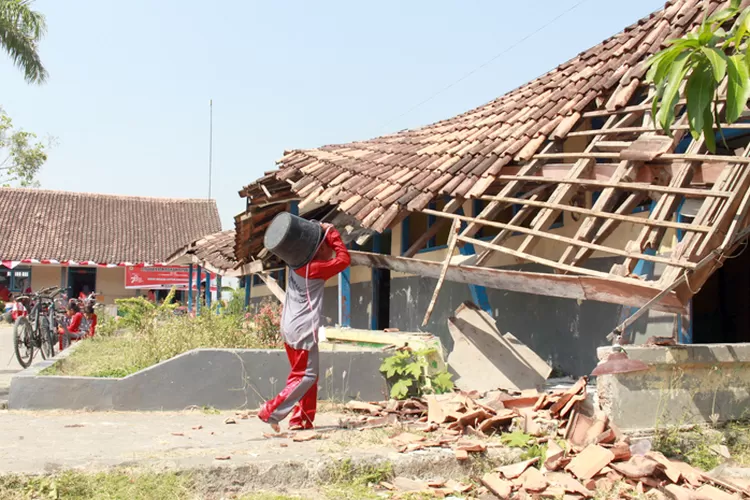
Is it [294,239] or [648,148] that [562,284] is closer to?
[648,148]

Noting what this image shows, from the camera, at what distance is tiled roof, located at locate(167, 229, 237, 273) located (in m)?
17.3

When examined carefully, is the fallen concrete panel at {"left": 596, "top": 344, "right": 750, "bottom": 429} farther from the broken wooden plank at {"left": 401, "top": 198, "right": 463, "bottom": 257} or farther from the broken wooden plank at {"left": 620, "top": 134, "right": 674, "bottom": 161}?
the broken wooden plank at {"left": 401, "top": 198, "right": 463, "bottom": 257}

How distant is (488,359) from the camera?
7.71m

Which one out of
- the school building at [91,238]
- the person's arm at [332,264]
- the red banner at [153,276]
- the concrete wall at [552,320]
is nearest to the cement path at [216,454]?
the person's arm at [332,264]

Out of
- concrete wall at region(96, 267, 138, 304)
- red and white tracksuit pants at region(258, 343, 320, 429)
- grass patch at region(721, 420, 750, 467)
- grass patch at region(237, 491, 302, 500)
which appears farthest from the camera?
concrete wall at region(96, 267, 138, 304)

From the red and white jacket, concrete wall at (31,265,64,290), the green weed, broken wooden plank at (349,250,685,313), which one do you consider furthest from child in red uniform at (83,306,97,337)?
concrete wall at (31,265,64,290)

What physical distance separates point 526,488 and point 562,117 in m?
4.71

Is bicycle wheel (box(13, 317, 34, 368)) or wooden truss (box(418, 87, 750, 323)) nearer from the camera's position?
wooden truss (box(418, 87, 750, 323))

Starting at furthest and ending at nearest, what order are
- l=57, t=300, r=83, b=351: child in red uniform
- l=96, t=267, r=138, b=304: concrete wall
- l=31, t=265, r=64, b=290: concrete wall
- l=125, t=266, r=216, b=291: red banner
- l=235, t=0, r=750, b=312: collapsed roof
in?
l=96, t=267, r=138, b=304: concrete wall, l=125, t=266, r=216, b=291: red banner, l=31, t=265, r=64, b=290: concrete wall, l=57, t=300, r=83, b=351: child in red uniform, l=235, t=0, r=750, b=312: collapsed roof

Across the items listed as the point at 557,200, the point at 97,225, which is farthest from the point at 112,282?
the point at 557,200

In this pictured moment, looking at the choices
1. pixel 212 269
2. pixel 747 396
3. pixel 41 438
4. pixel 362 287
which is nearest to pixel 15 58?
pixel 212 269

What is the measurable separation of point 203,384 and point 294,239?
7.30ft

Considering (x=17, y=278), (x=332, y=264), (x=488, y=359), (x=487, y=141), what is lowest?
(x=488, y=359)

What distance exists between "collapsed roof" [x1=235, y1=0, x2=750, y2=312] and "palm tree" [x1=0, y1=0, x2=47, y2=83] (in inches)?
356
